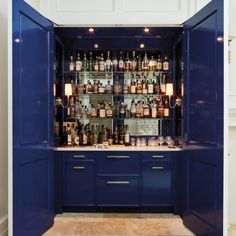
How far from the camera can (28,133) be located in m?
3.51

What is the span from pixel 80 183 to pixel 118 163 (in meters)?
0.55

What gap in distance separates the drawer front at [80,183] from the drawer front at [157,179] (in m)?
0.67

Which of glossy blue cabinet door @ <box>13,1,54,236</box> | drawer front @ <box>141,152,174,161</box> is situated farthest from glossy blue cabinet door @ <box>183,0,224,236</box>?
glossy blue cabinet door @ <box>13,1,54,236</box>

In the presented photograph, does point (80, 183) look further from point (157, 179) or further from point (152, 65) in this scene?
point (152, 65)

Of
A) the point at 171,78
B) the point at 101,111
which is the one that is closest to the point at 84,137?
the point at 101,111

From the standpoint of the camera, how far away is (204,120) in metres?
3.60

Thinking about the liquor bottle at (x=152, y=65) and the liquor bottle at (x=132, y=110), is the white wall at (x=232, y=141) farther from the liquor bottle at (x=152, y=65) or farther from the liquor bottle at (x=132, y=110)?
the liquor bottle at (x=132, y=110)

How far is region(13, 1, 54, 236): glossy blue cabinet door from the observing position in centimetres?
326

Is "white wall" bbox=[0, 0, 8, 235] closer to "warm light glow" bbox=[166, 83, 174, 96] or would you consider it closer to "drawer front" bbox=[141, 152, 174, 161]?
"drawer front" bbox=[141, 152, 174, 161]

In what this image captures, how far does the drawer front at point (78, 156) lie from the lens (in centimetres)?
473

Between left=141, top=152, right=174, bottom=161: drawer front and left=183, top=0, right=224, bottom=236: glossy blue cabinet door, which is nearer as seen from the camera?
left=183, top=0, right=224, bottom=236: glossy blue cabinet door

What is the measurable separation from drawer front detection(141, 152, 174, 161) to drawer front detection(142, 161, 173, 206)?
0.17 feet

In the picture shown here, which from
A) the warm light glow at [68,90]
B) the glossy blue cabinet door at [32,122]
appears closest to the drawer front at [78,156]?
the glossy blue cabinet door at [32,122]

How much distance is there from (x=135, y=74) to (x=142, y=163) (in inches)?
52.4
